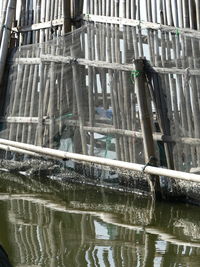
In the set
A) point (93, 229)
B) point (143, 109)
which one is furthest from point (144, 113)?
point (93, 229)

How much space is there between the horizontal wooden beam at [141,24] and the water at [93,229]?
6.01ft

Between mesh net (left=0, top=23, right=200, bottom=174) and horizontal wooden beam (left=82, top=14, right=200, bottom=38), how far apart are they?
0.31 feet

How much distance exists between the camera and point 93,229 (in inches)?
212

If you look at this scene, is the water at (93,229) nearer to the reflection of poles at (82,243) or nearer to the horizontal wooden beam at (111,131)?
the reflection of poles at (82,243)

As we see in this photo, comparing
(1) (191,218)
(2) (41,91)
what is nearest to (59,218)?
(1) (191,218)

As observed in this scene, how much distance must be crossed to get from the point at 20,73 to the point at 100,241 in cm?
421

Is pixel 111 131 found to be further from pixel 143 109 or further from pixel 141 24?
pixel 141 24

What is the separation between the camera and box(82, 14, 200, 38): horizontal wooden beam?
19.9ft

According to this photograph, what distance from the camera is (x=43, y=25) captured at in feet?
28.9

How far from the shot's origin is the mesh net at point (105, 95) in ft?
19.8

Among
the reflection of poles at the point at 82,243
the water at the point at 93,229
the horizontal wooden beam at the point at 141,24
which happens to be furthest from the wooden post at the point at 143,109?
the reflection of poles at the point at 82,243

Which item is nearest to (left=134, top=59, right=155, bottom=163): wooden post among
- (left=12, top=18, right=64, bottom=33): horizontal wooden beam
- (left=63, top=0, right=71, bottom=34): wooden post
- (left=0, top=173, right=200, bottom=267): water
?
(left=0, top=173, right=200, bottom=267): water

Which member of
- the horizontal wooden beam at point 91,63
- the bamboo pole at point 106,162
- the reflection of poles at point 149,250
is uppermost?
the horizontal wooden beam at point 91,63

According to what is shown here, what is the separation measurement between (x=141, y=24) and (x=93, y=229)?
8.79 feet
